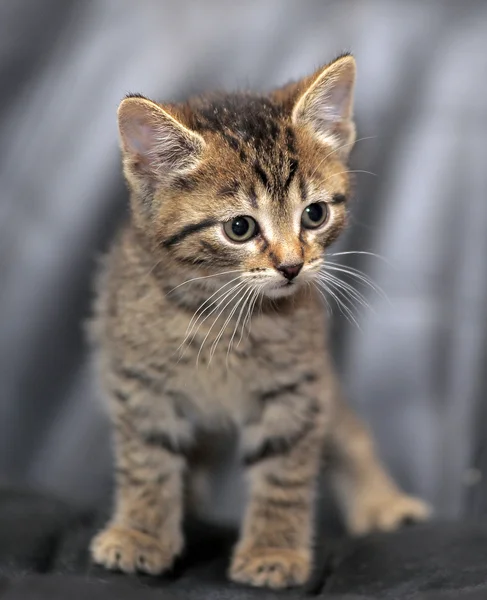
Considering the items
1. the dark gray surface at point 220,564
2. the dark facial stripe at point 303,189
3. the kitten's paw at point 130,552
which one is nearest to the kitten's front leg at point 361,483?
the dark gray surface at point 220,564

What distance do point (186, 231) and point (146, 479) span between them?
1.35ft

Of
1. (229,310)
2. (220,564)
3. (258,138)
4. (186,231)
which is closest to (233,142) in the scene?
(258,138)

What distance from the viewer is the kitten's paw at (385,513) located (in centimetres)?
153

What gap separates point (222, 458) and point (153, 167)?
2.00 ft

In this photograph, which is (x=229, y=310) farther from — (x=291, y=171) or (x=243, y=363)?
(x=291, y=171)

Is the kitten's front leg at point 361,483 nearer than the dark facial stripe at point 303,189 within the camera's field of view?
No

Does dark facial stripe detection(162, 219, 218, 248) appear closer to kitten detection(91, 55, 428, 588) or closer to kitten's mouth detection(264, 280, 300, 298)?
kitten detection(91, 55, 428, 588)

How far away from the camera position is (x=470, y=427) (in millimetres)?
1738

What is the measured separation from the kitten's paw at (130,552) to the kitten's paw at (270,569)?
0.35 ft

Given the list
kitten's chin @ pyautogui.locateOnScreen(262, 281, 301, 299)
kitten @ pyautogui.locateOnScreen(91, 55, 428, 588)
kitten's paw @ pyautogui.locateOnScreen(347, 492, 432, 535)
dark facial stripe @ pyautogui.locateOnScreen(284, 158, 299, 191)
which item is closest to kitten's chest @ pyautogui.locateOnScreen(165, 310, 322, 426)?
kitten @ pyautogui.locateOnScreen(91, 55, 428, 588)

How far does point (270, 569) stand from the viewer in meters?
1.30

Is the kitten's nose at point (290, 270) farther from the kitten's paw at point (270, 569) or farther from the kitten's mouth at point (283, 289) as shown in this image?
the kitten's paw at point (270, 569)

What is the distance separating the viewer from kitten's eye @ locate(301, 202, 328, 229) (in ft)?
4.04

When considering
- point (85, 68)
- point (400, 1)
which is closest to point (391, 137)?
point (400, 1)
